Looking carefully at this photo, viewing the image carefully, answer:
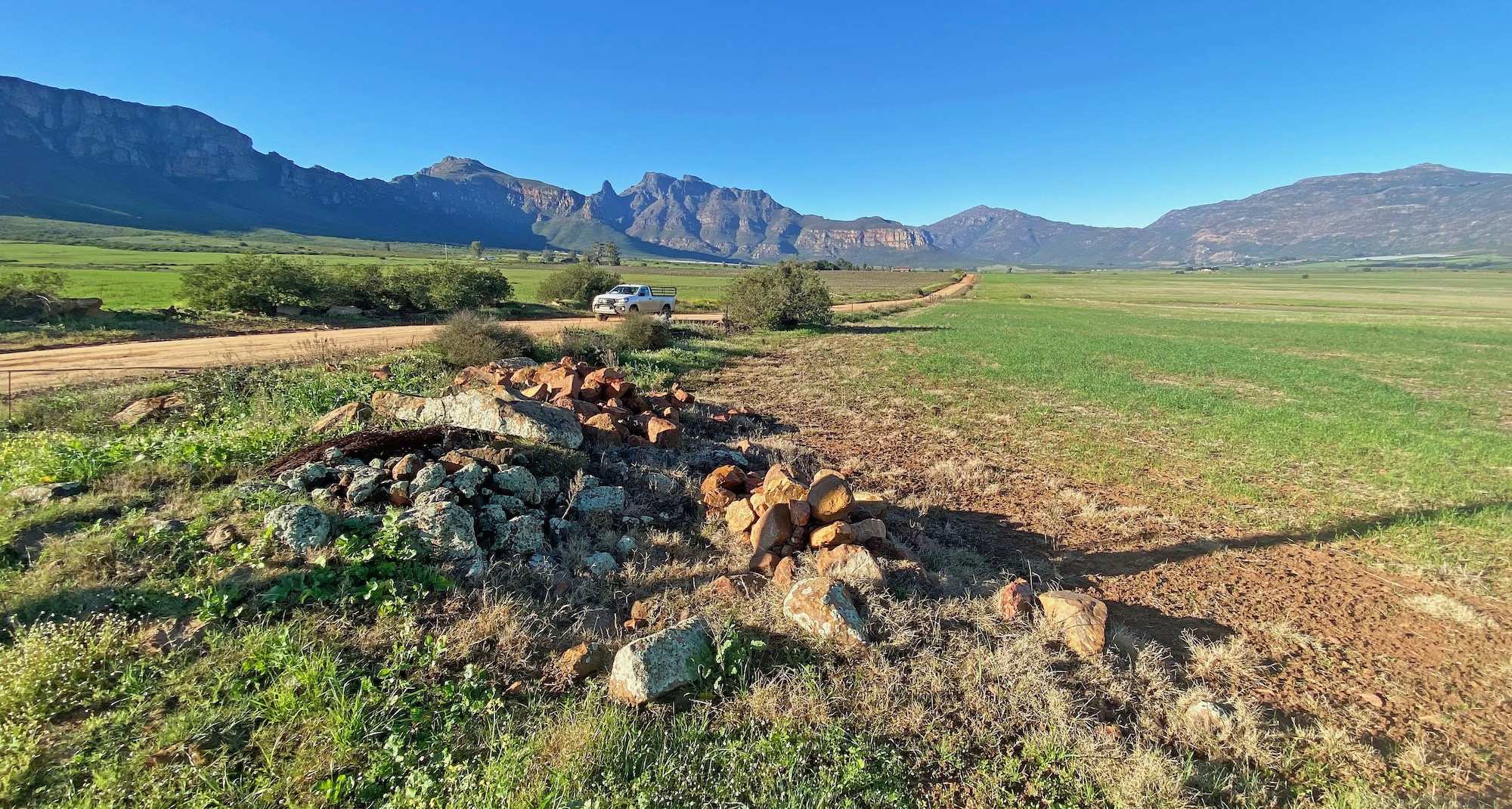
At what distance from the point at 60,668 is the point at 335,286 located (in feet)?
75.9

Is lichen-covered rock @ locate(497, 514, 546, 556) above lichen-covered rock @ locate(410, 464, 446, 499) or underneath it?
underneath

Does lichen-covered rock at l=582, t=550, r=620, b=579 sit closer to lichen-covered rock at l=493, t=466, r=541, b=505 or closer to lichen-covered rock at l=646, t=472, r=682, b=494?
lichen-covered rock at l=493, t=466, r=541, b=505

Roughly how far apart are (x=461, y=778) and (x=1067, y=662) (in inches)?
153

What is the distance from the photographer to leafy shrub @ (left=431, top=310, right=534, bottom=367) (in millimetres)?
12750

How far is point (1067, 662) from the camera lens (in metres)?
3.99

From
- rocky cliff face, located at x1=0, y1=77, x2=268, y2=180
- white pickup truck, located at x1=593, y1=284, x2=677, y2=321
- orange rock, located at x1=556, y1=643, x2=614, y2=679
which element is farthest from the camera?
rocky cliff face, located at x1=0, y1=77, x2=268, y2=180

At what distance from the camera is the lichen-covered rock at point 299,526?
3965 mm

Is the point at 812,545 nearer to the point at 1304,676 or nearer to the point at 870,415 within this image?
the point at 1304,676

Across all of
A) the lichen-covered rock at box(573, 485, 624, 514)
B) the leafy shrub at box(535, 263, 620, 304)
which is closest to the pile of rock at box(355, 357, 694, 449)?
the lichen-covered rock at box(573, 485, 624, 514)

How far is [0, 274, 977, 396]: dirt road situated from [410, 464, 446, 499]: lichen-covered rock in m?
7.89

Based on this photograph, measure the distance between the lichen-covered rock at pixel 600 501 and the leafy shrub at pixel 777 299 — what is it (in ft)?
75.0

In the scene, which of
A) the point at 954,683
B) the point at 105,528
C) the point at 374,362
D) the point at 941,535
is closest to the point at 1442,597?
the point at 941,535

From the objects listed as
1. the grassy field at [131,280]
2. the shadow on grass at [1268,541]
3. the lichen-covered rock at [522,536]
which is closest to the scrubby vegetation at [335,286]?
the grassy field at [131,280]

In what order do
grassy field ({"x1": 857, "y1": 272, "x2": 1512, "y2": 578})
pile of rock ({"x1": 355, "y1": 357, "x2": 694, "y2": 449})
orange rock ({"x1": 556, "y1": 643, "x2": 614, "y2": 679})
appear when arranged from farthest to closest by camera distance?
grassy field ({"x1": 857, "y1": 272, "x2": 1512, "y2": 578}) < pile of rock ({"x1": 355, "y1": 357, "x2": 694, "y2": 449}) < orange rock ({"x1": 556, "y1": 643, "x2": 614, "y2": 679})
